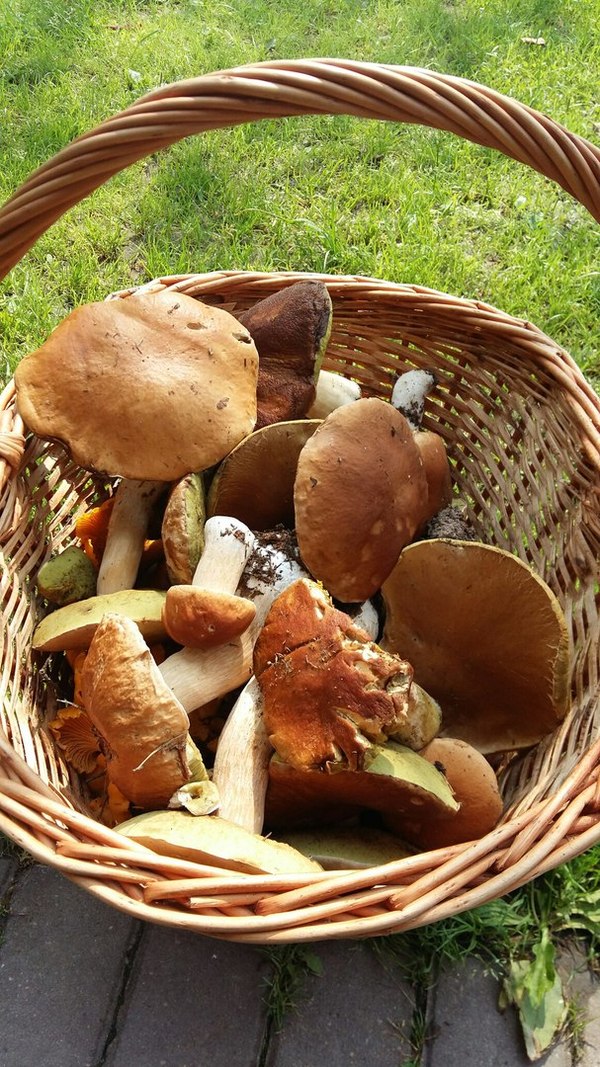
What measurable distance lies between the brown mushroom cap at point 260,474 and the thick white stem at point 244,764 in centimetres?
46

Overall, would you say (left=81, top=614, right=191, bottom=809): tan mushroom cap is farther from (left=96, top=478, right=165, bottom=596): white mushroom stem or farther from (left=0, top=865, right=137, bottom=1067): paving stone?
(left=0, top=865, right=137, bottom=1067): paving stone

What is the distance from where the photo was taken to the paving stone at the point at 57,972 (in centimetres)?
189

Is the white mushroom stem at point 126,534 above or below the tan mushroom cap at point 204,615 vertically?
below

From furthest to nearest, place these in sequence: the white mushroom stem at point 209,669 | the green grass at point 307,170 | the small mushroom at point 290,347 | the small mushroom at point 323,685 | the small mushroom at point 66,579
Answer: the green grass at point 307,170 → the small mushroom at point 290,347 → the small mushroom at point 66,579 → the white mushroom stem at point 209,669 → the small mushroom at point 323,685

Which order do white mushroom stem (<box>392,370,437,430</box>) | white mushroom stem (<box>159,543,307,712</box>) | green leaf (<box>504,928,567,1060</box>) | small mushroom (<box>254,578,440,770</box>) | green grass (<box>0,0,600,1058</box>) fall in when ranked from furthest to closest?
1. green grass (<box>0,0,600,1058</box>)
2. white mushroom stem (<box>392,370,437,430</box>)
3. green leaf (<box>504,928,567,1060</box>)
4. white mushroom stem (<box>159,543,307,712</box>)
5. small mushroom (<box>254,578,440,770</box>)

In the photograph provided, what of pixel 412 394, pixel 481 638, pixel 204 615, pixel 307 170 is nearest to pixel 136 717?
pixel 204 615

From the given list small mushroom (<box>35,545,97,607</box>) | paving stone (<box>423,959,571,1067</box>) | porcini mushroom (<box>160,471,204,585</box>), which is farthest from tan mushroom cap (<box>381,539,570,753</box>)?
small mushroom (<box>35,545,97,607</box>)

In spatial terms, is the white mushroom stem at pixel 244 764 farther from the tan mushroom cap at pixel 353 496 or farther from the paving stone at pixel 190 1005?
the paving stone at pixel 190 1005

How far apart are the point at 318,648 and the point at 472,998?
101 centimetres

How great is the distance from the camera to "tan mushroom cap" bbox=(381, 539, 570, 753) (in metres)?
1.85

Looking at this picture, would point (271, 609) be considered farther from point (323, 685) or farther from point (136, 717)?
point (136, 717)

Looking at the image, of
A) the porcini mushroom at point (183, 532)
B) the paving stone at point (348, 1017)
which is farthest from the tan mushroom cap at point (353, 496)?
the paving stone at point (348, 1017)

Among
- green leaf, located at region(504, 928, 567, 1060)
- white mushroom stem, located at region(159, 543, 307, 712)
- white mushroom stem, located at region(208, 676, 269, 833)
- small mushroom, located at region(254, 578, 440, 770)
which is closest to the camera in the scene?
small mushroom, located at region(254, 578, 440, 770)

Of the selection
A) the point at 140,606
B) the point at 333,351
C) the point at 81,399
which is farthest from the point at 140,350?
the point at 333,351
